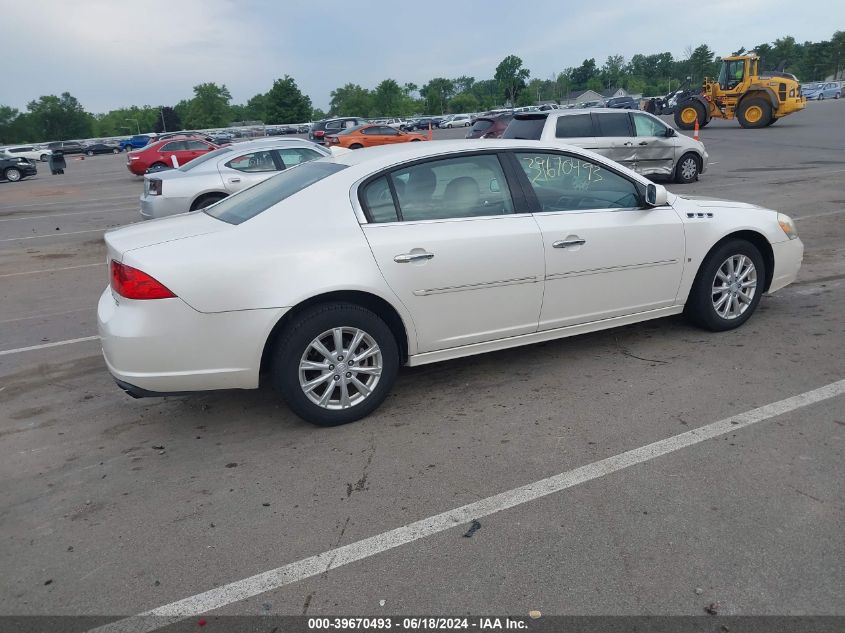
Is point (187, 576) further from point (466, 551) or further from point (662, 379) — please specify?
point (662, 379)

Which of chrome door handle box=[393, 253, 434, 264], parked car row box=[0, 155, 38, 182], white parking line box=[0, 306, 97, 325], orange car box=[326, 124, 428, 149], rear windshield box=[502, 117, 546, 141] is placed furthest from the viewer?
parked car row box=[0, 155, 38, 182]

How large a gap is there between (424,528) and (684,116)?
104 ft

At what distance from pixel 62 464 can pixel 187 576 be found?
148 centimetres

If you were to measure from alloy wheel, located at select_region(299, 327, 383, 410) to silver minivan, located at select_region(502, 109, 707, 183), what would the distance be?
32.1 feet

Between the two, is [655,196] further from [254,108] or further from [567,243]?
[254,108]

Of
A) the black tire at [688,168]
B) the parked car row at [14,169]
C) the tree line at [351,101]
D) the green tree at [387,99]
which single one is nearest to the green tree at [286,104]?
the tree line at [351,101]

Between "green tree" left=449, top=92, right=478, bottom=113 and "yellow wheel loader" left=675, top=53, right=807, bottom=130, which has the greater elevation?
"green tree" left=449, top=92, right=478, bottom=113

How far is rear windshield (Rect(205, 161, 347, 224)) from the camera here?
431 cm

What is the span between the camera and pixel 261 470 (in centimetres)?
373

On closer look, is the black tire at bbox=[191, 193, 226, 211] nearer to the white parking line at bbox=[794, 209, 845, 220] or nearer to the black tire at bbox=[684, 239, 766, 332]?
the black tire at bbox=[684, 239, 766, 332]

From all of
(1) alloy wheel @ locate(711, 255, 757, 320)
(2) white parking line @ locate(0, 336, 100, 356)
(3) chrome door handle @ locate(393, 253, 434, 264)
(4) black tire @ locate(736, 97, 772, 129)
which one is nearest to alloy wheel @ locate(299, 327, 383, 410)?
(3) chrome door handle @ locate(393, 253, 434, 264)

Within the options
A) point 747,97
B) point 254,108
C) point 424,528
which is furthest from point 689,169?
point 254,108

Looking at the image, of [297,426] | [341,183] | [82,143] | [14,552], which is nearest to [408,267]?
[341,183]

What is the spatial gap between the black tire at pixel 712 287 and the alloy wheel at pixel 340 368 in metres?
2.67
